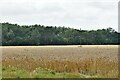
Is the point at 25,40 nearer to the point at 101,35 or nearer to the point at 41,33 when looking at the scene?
the point at 41,33

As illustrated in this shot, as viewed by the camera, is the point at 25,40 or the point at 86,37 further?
the point at 86,37

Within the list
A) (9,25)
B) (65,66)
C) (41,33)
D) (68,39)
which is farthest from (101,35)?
(65,66)

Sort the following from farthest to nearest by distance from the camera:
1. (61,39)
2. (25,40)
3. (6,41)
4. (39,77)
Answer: (61,39) < (25,40) < (6,41) < (39,77)

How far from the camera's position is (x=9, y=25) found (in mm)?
124438

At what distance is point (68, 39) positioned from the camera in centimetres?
12669

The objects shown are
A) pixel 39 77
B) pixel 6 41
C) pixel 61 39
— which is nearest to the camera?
pixel 39 77

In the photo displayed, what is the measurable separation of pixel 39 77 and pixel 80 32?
387ft

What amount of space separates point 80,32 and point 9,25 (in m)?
26.2

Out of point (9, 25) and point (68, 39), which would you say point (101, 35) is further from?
point (9, 25)

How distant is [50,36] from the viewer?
123 m

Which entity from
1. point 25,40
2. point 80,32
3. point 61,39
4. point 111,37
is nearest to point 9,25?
point 25,40

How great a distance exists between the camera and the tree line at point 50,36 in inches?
4537

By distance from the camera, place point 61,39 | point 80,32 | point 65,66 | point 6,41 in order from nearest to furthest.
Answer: point 65,66, point 6,41, point 61,39, point 80,32

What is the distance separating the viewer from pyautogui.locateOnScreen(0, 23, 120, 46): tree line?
115m
